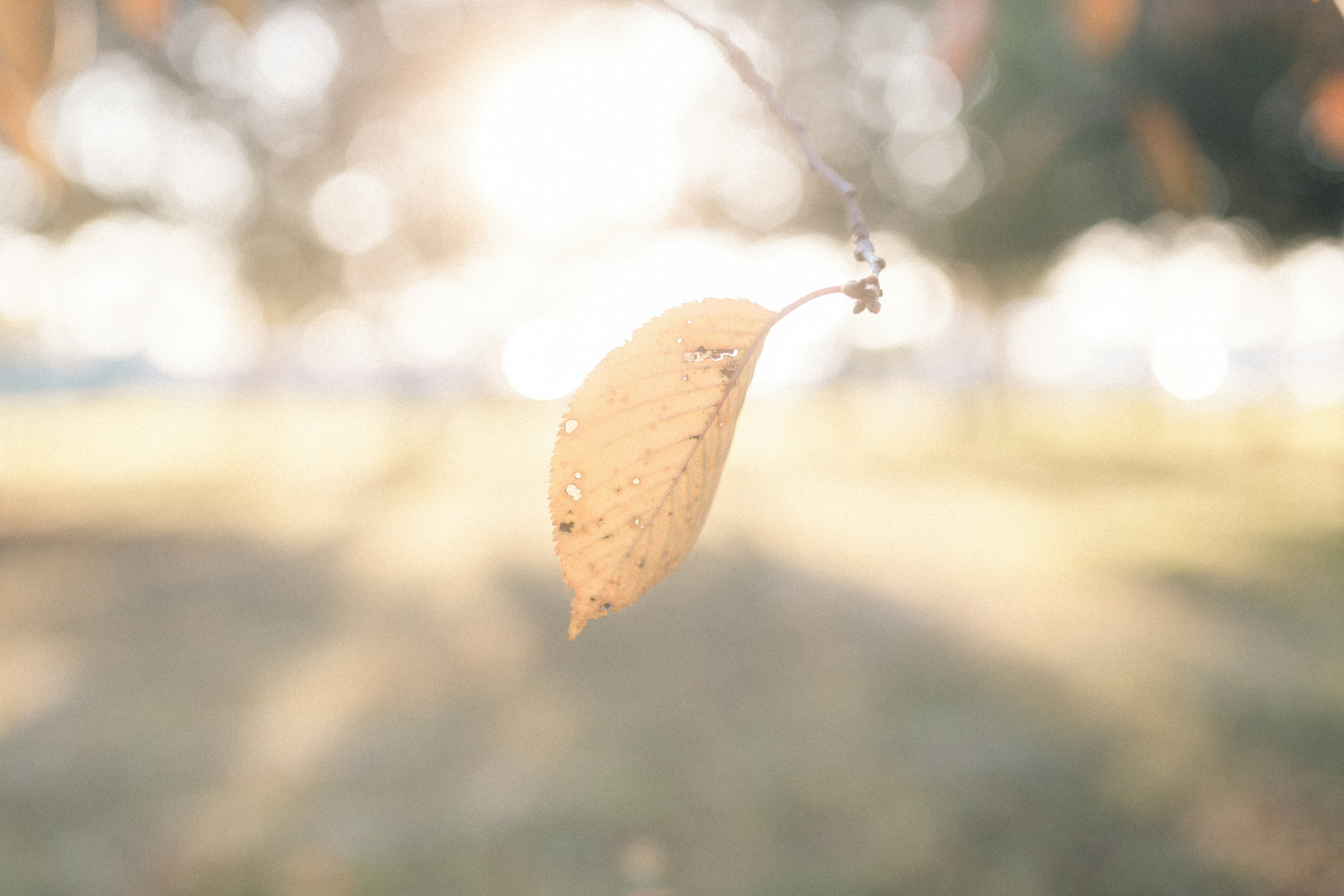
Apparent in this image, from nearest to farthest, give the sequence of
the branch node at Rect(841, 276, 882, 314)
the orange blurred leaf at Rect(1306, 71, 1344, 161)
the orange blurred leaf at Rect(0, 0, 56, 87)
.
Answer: the branch node at Rect(841, 276, 882, 314) → the orange blurred leaf at Rect(0, 0, 56, 87) → the orange blurred leaf at Rect(1306, 71, 1344, 161)

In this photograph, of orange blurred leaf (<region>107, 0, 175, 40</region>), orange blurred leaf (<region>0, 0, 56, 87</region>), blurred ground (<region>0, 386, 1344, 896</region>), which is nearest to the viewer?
orange blurred leaf (<region>0, 0, 56, 87</region>)


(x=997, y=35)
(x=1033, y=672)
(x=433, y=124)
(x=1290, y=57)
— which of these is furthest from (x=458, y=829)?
(x=433, y=124)

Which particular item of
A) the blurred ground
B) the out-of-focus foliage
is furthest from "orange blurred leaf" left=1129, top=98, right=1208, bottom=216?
the blurred ground

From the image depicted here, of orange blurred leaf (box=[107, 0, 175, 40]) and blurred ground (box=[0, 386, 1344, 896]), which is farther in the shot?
blurred ground (box=[0, 386, 1344, 896])

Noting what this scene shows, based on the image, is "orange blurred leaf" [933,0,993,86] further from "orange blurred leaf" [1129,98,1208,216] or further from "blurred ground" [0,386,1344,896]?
"blurred ground" [0,386,1344,896]

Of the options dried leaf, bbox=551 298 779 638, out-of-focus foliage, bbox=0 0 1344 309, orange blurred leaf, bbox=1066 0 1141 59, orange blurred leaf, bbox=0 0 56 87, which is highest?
out-of-focus foliage, bbox=0 0 1344 309

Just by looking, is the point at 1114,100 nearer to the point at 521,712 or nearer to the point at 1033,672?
the point at 1033,672

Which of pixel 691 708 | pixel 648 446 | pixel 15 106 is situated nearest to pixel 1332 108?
pixel 648 446

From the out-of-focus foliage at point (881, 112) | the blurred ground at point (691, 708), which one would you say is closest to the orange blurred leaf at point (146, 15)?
the out-of-focus foliage at point (881, 112)
